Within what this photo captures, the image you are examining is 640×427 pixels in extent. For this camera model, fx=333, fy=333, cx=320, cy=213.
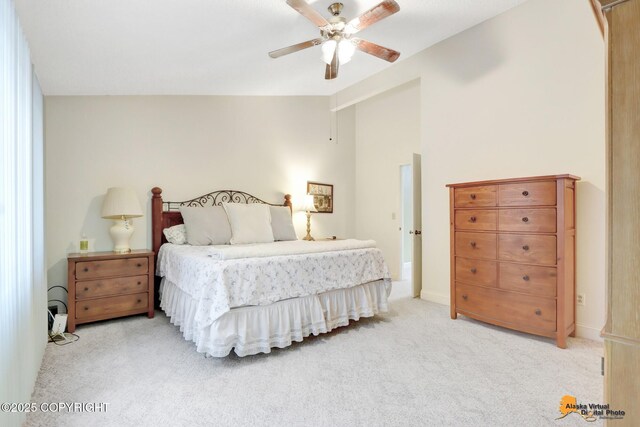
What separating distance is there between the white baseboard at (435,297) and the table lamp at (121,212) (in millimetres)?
3366

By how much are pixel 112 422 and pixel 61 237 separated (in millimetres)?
2481

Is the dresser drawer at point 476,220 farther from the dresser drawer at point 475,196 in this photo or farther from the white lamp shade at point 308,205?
the white lamp shade at point 308,205

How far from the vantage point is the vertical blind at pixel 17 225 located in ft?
4.54

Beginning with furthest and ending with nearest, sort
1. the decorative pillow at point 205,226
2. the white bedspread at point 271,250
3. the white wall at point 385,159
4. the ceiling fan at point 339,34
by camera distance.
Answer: the white wall at point 385,159 → the decorative pillow at point 205,226 → the white bedspread at point 271,250 → the ceiling fan at point 339,34


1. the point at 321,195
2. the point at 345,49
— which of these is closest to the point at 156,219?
the point at 321,195

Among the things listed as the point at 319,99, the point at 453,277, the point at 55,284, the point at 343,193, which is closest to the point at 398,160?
the point at 343,193

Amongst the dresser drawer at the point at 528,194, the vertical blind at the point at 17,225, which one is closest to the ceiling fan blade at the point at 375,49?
the dresser drawer at the point at 528,194

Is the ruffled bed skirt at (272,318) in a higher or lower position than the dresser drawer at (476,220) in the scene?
lower

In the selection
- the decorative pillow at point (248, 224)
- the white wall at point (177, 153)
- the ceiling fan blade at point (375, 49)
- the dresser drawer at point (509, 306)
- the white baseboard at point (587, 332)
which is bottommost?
the white baseboard at point (587, 332)

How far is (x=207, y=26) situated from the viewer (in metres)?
2.55

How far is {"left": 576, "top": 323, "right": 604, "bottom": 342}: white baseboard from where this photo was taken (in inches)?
108

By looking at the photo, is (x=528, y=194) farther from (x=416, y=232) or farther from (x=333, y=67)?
(x=333, y=67)

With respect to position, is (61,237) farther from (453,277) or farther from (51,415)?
(453,277)

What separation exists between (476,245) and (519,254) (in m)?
0.39
